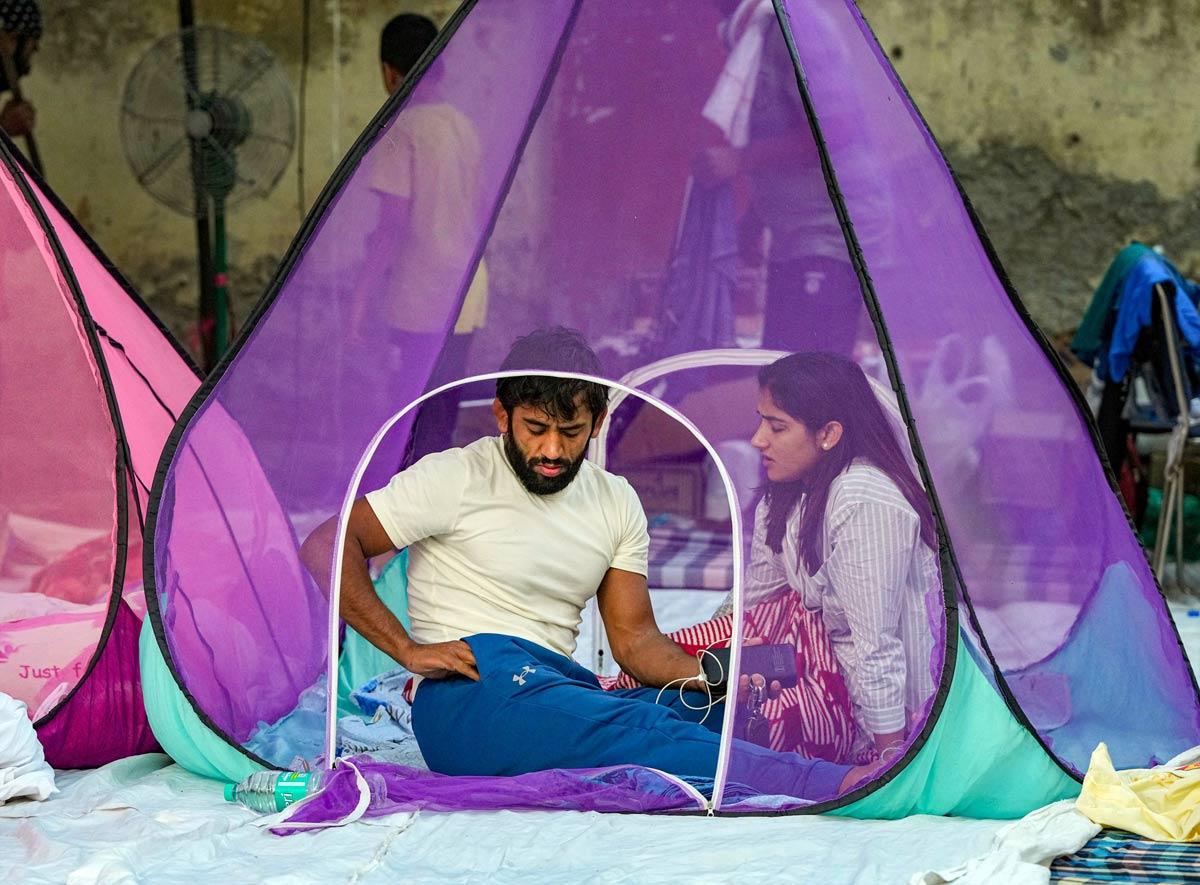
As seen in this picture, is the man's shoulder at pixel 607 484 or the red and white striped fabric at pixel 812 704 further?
the man's shoulder at pixel 607 484

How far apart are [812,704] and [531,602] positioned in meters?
0.52

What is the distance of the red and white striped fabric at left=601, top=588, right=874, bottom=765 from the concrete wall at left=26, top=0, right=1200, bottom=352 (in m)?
4.03

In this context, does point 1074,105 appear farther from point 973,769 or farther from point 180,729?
point 180,729

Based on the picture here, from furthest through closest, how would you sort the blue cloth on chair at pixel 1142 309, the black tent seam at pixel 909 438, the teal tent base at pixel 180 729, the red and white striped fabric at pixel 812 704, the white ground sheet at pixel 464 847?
the blue cloth on chair at pixel 1142 309, the teal tent base at pixel 180 729, the red and white striped fabric at pixel 812 704, the black tent seam at pixel 909 438, the white ground sheet at pixel 464 847

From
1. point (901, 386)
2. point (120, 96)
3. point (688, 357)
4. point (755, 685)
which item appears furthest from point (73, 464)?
point (120, 96)

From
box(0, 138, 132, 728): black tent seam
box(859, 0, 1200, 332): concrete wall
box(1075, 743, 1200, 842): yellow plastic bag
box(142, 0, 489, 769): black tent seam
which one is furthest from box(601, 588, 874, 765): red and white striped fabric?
box(859, 0, 1200, 332): concrete wall

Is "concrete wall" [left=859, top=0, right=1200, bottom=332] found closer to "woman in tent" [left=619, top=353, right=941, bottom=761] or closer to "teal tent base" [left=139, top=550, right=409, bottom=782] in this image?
"woman in tent" [left=619, top=353, right=941, bottom=761]

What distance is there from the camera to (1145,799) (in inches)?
93.1

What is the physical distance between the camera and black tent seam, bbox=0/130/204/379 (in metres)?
3.17

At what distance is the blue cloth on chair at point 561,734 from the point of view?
256 centimetres

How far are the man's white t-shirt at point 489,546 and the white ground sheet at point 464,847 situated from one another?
386 mm

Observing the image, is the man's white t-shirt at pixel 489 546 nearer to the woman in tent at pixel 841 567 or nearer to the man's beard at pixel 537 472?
the man's beard at pixel 537 472

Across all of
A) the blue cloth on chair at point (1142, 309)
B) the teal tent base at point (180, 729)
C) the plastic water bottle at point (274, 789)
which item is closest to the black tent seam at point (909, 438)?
the plastic water bottle at point (274, 789)

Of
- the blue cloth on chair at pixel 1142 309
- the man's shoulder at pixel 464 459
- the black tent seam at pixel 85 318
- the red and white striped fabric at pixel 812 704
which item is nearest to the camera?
the red and white striped fabric at pixel 812 704
